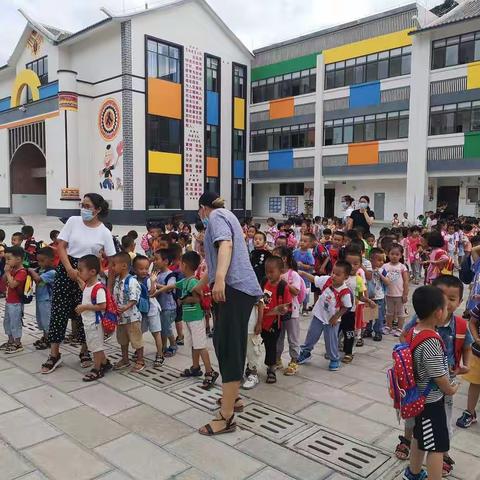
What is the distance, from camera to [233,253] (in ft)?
11.2

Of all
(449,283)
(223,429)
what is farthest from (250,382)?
(449,283)

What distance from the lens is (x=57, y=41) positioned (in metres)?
27.5

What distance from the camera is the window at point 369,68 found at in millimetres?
25703

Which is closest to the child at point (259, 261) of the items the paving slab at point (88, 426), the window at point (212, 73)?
the paving slab at point (88, 426)

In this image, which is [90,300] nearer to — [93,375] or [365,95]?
[93,375]

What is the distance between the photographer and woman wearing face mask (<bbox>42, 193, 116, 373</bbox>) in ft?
15.2

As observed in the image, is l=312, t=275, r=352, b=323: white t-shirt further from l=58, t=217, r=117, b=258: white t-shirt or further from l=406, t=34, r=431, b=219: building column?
l=406, t=34, r=431, b=219: building column

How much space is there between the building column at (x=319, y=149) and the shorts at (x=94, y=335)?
26351 mm

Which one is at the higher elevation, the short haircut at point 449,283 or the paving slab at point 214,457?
the short haircut at point 449,283

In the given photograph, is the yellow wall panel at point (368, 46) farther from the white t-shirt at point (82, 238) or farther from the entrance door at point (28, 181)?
the white t-shirt at point (82, 238)

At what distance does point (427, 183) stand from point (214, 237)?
81.9 feet

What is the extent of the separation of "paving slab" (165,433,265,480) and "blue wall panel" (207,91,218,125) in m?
27.4

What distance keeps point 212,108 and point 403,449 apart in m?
28.1

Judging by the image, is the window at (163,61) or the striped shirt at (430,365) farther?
the window at (163,61)
